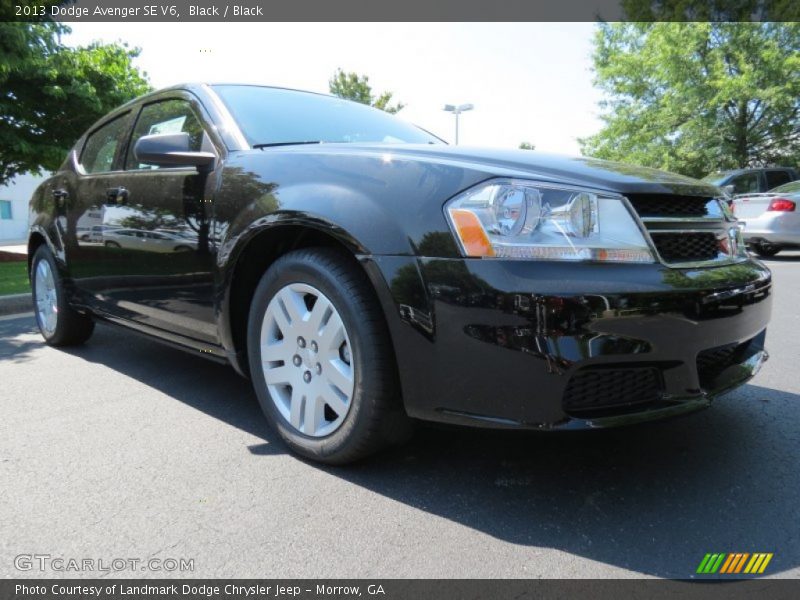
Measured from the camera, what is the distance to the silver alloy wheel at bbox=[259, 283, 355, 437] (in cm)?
224

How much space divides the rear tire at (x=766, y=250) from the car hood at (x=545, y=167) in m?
9.86

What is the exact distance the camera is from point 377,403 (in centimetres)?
211

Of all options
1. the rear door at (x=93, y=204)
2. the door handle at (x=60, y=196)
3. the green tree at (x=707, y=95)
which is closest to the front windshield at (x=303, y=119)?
the rear door at (x=93, y=204)

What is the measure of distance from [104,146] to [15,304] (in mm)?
3213

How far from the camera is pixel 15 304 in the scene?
6.28 meters

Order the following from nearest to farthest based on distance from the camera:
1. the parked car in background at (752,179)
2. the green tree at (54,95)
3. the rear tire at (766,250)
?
the rear tire at (766,250) < the green tree at (54,95) < the parked car in background at (752,179)

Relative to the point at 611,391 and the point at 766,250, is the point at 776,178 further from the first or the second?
the point at 611,391

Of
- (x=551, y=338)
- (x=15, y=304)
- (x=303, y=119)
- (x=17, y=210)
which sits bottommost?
(x=17, y=210)

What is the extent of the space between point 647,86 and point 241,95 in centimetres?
2396

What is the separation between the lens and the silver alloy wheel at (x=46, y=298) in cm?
429

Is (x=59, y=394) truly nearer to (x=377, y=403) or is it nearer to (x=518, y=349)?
(x=377, y=403)

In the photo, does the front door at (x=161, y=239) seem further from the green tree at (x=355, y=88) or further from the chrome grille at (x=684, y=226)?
the green tree at (x=355, y=88)

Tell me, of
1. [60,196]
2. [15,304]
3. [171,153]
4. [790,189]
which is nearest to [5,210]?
[15,304]

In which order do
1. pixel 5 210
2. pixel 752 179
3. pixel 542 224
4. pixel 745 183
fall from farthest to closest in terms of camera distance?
1. pixel 5 210
2. pixel 752 179
3. pixel 745 183
4. pixel 542 224
